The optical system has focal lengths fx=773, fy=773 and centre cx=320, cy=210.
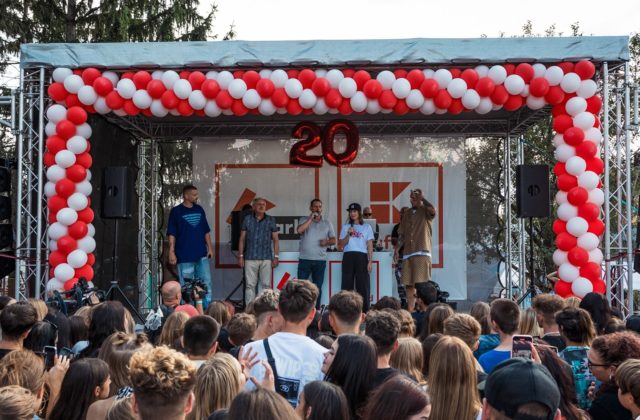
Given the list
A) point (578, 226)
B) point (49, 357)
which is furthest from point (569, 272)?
point (49, 357)

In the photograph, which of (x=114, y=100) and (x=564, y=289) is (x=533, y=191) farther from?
(x=114, y=100)

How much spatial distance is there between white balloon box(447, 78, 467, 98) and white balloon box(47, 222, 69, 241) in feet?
16.3

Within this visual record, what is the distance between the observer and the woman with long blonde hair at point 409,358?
379 cm

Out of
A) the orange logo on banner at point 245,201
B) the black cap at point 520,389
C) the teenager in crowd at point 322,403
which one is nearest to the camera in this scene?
the black cap at point 520,389

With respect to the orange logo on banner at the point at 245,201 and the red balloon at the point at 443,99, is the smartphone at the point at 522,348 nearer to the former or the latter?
the red balloon at the point at 443,99

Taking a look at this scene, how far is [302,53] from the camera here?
939cm

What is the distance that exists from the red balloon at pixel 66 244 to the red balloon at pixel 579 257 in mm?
5940

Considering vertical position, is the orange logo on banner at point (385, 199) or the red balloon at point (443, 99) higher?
the red balloon at point (443, 99)

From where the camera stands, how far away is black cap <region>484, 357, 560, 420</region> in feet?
6.38

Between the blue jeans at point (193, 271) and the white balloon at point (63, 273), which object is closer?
the white balloon at point (63, 273)

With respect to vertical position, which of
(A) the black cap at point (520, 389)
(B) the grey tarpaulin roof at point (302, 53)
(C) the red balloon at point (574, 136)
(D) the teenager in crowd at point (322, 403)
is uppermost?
(B) the grey tarpaulin roof at point (302, 53)

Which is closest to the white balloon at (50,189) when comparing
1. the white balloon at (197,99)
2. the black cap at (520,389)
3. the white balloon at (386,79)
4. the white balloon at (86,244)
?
the white balloon at (86,244)

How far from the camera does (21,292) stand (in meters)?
9.62

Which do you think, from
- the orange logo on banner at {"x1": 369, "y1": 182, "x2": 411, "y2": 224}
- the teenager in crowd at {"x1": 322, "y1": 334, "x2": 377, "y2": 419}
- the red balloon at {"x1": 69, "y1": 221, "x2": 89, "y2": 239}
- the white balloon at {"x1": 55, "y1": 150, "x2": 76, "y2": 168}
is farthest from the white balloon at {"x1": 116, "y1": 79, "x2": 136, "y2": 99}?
the teenager in crowd at {"x1": 322, "y1": 334, "x2": 377, "y2": 419}
